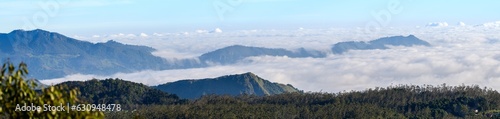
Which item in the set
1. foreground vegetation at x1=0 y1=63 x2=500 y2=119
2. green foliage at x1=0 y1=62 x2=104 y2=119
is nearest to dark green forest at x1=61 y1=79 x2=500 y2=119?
foreground vegetation at x1=0 y1=63 x2=500 y2=119

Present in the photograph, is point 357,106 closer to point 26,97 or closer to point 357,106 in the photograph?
point 357,106

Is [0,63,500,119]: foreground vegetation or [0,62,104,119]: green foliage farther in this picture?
[0,63,500,119]: foreground vegetation

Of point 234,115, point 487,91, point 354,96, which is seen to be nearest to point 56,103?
point 234,115

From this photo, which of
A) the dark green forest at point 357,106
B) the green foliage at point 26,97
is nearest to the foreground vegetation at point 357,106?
the dark green forest at point 357,106

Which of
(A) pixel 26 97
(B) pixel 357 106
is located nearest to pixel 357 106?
(B) pixel 357 106

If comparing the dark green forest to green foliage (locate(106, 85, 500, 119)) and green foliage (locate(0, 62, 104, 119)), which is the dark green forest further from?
green foliage (locate(0, 62, 104, 119))

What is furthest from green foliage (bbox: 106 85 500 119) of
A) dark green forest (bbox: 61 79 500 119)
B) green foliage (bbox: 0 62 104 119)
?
green foliage (bbox: 0 62 104 119)

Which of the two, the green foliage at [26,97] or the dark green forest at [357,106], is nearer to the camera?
the green foliage at [26,97]

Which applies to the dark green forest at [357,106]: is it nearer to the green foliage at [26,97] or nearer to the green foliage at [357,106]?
the green foliage at [357,106]

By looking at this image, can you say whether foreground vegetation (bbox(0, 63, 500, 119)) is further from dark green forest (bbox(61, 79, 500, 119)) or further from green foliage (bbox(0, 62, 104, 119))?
green foliage (bbox(0, 62, 104, 119))
